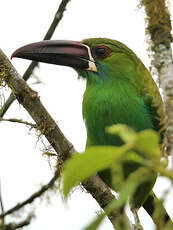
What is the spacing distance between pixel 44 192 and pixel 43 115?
39cm

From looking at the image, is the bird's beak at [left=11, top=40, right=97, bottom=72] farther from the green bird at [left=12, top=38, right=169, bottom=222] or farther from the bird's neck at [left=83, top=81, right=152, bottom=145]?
the bird's neck at [left=83, top=81, right=152, bottom=145]

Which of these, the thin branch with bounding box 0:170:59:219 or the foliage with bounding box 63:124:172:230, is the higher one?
the thin branch with bounding box 0:170:59:219

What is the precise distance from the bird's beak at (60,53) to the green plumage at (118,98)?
0.06m

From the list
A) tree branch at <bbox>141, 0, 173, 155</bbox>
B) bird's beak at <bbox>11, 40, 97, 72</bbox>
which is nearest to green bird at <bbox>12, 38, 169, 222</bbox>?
bird's beak at <bbox>11, 40, 97, 72</bbox>

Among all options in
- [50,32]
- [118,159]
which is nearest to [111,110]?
[50,32]

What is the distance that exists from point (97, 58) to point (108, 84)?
0.22 metres

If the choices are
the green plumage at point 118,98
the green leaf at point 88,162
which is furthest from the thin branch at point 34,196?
the green leaf at point 88,162

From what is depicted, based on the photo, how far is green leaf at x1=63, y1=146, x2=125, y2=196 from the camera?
0.53 meters

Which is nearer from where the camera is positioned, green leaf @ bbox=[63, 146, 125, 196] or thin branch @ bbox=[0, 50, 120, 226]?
green leaf @ bbox=[63, 146, 125, 196]

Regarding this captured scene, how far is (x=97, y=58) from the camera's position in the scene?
3199 mm

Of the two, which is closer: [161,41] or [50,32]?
[161,41]

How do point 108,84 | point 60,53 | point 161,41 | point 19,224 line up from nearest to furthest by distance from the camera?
point 161,41, point 19,224, point 60,53, point 108,84

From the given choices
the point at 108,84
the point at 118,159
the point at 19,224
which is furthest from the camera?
the point at 108,84

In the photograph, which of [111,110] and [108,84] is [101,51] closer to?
[108,84]
